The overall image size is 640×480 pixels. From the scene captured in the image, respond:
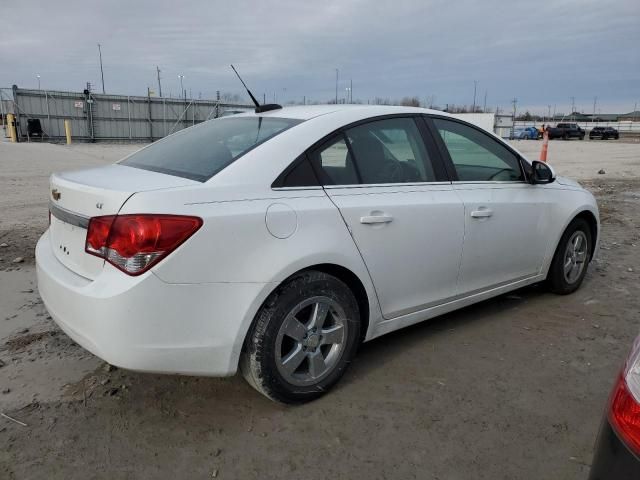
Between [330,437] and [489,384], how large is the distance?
3.58ft

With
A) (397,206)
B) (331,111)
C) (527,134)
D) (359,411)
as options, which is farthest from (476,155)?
(527,134)

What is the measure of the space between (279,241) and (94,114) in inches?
1141

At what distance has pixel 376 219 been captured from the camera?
301 centimetres

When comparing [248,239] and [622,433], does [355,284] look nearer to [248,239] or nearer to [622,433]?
[248,239]

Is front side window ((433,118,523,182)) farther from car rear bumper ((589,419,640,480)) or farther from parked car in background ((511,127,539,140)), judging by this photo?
parked car in background ((511,127,539,140))

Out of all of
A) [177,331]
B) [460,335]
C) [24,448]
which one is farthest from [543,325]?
[24,448]

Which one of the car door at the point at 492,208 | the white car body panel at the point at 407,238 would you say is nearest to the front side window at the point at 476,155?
the car door at the point at 492,208

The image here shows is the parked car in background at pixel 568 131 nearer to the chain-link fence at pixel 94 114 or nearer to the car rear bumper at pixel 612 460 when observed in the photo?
the chain-link fence at pixel 94 114

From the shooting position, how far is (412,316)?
341cm

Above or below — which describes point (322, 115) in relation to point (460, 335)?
above

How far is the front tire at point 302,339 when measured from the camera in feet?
8.63

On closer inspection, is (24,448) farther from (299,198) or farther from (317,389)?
(299,198)

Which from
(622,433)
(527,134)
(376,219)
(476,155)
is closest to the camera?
(622,433)

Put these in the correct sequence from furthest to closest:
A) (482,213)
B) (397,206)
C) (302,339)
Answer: (482,213)
(397,206)
(302,339)
